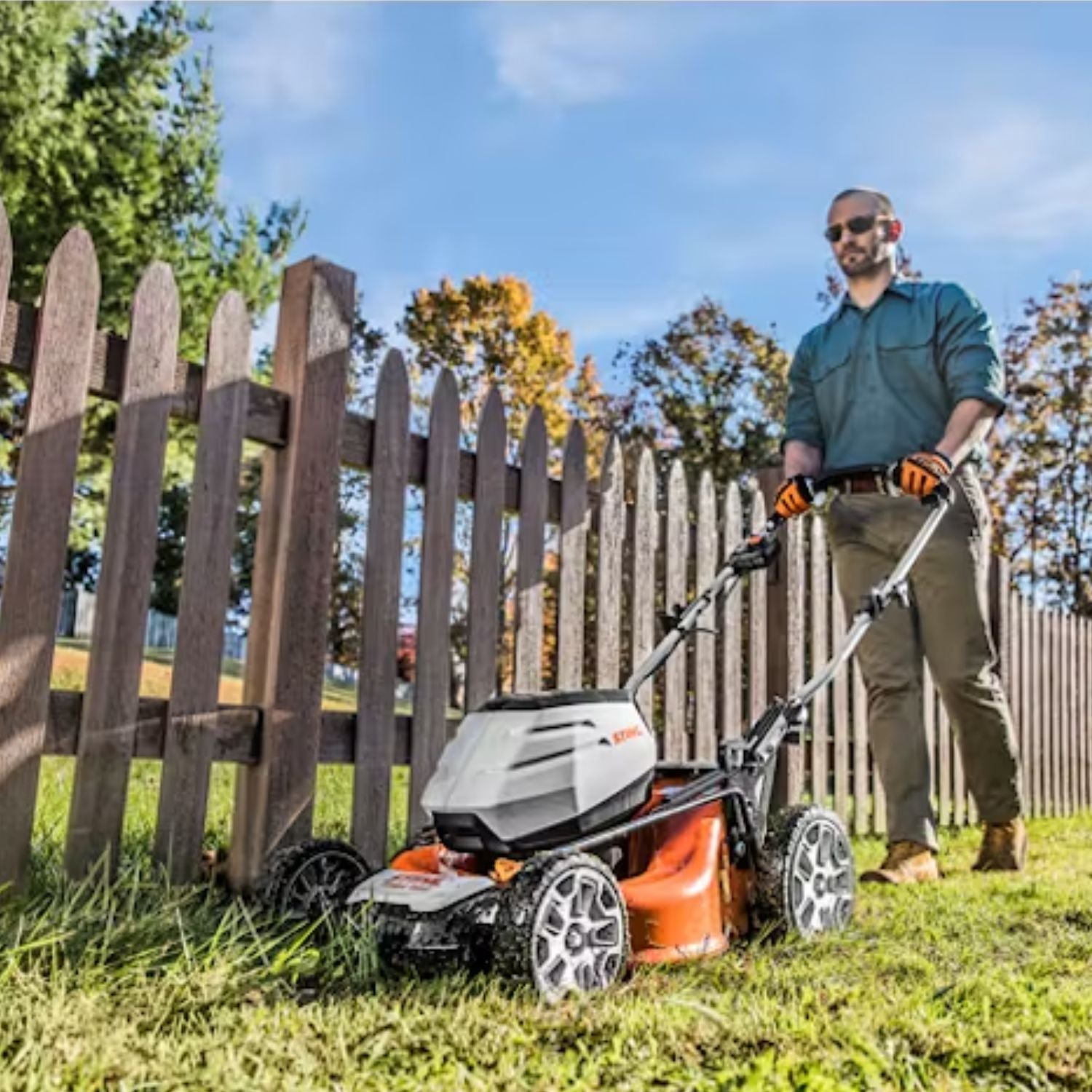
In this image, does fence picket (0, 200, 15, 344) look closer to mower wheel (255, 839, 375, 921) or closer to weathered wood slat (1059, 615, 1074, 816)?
mower wheel (255, 839, 375, 921)

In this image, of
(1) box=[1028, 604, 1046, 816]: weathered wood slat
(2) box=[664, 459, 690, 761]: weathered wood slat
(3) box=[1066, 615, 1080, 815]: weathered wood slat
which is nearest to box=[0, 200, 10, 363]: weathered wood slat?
(2) box=[664, 459, 690, 761]: weathered wood slat

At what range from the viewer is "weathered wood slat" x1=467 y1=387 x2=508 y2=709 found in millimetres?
4195

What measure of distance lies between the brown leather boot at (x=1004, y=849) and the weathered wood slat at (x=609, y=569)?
4.94 feet

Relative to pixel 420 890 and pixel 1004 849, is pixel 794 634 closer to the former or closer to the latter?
pixel 1004 849

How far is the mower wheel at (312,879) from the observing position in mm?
2826

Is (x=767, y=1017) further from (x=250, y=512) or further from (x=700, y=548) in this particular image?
(x=250, y=512)

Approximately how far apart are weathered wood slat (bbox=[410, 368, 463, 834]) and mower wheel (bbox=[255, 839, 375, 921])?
37.4 inches

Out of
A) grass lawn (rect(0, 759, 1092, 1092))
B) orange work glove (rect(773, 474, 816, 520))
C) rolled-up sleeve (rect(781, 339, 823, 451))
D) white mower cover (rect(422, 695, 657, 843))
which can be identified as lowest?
grass lawn (rect(0, 759, 1092, 1092))

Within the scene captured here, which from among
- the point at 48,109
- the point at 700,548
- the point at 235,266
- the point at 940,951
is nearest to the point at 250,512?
the point at 235,266

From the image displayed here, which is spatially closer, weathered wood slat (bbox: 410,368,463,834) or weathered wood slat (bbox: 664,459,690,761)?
weathered wood slat (bbox: 410,368,463,834)

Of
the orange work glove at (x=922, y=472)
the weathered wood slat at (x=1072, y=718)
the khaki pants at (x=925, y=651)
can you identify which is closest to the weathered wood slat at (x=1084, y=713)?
the weathered wood slat at (x=1072, y=718)

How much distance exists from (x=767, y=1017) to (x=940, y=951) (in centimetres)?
100

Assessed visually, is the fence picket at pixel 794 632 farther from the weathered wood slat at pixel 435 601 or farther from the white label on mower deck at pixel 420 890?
the white label on mower deck at pixel 420 890

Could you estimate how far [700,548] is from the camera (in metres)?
5.27
